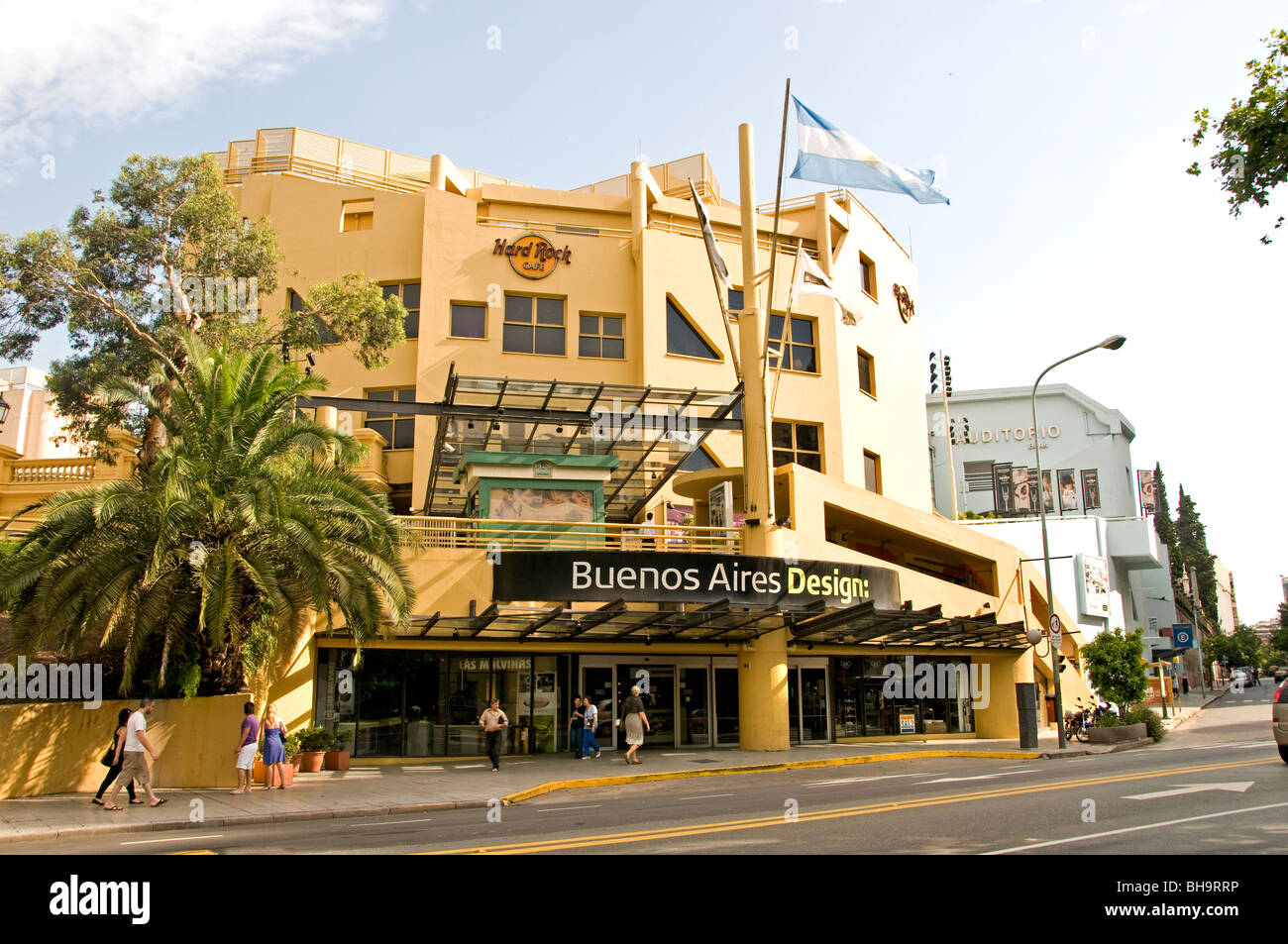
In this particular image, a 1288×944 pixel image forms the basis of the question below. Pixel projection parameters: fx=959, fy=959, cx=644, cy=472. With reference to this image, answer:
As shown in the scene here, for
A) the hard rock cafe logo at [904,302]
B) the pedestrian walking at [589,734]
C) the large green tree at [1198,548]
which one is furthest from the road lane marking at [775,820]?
the large green tree at [1198,548]

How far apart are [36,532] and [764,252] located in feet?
85.9

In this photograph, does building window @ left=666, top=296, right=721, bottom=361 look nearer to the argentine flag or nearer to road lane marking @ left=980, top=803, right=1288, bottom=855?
the argentine flag

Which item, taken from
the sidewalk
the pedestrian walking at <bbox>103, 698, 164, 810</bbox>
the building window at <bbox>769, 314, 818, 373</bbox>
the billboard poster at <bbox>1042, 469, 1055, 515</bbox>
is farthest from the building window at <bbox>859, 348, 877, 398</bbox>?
the billboard poster at <bbox>1042, 469, 1055, 515</bbox>

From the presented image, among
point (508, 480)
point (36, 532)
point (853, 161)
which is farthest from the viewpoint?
point (508, 480)

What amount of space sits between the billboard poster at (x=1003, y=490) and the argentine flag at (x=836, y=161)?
168 ft

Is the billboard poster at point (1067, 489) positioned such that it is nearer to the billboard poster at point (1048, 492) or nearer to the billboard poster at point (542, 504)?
the billboard poster at point (1048, 492)

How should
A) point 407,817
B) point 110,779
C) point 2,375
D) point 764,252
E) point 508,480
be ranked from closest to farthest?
1. point 407,817
2. point 110,779
3. point 508,480
4. point 764,252
5. point 2,375

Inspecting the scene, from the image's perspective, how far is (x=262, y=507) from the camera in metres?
17.6

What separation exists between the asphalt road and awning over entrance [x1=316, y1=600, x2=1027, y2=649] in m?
5.10

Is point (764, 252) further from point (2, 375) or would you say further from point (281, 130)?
point (2, 375)

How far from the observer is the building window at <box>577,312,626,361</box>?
34.1 metres

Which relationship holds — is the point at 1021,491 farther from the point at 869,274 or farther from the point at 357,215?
the point at 357,215
